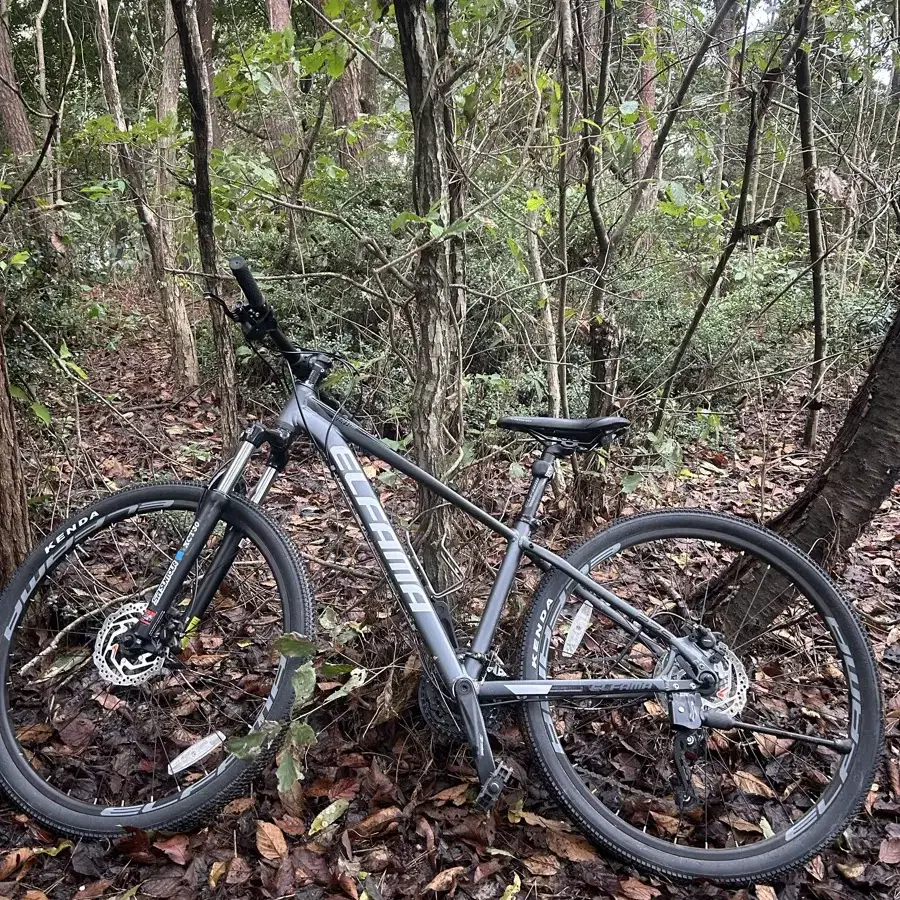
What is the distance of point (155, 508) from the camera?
2148 mm

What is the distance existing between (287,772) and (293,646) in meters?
0.32

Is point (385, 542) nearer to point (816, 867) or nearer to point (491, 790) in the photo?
point (491, 790)

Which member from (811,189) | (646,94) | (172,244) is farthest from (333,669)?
(646,94)

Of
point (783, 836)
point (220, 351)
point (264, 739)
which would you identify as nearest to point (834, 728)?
point (783, 836)

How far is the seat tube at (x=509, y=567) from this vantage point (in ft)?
6.67

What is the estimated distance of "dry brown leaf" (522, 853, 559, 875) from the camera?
1919mm

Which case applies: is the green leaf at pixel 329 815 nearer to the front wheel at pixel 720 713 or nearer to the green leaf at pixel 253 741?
the green leaf at pixel 253 741

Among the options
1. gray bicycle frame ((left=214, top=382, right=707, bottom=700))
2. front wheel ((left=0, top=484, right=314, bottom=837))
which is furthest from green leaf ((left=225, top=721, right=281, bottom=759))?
gray bicycle frame ((left=214, top=382, right=707, bottom=700))

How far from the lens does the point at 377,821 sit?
80.5 inches

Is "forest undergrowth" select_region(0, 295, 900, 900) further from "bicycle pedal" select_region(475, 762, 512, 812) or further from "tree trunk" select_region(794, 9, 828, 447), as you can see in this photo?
"tree trunk" select_region(794, 9, 828, 447)

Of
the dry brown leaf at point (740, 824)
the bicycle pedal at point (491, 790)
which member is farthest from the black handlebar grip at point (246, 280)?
the dry brown leaf at point (740, 824)

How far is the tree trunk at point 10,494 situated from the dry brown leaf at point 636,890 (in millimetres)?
2363

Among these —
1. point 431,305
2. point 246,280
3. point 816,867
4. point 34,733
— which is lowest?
point 816,867

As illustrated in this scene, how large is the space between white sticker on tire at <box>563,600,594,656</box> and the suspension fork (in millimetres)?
1078
